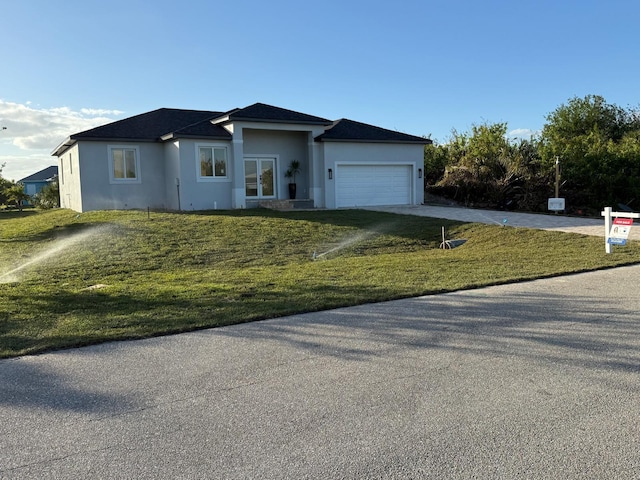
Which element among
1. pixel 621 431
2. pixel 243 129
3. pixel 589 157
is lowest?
pixel 621 431

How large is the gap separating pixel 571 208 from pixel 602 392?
2140 cm

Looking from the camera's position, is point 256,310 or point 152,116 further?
point 152,116

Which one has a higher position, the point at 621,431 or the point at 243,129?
the point at 243,129

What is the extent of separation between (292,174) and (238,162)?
9.64 feet

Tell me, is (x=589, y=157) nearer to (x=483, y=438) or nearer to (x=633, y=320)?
(x=633, y=320)

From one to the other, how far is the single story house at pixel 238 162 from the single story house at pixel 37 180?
4006 centimetres

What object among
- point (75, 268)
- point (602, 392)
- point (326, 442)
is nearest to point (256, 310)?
point (326, 442)

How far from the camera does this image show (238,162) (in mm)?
21484

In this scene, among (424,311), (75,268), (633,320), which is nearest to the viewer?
(633,320)

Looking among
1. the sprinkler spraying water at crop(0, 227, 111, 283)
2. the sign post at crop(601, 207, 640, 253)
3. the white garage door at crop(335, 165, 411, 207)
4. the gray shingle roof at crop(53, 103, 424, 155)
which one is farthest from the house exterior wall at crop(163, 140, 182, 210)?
the sign post at crop(601, 207, 640, 253)

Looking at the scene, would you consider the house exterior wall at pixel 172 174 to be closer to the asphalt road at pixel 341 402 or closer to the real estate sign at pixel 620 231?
the real estate sign at pixel 620 231

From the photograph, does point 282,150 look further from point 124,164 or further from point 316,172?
point 124,164

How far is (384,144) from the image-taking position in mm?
23844

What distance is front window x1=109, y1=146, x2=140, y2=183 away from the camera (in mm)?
21875
